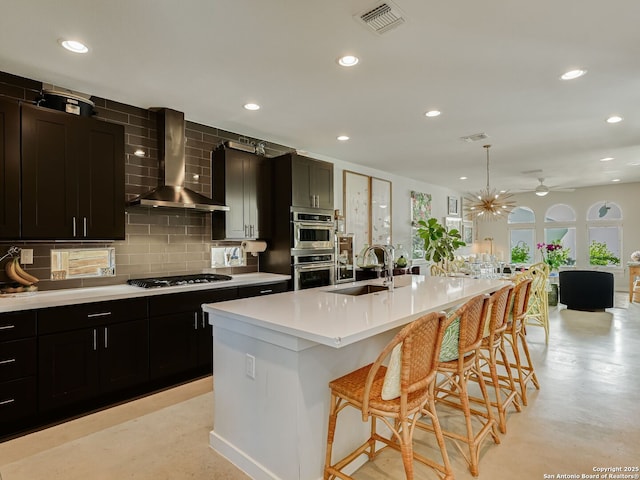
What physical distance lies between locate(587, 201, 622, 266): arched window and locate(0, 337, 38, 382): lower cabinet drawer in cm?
1122

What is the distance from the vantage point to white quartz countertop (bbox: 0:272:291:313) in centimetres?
247

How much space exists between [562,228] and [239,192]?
9339 millimetres

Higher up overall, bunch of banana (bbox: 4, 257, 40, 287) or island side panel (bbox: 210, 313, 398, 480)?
bunch of banana (bbox: 4, 257, 40, 287)

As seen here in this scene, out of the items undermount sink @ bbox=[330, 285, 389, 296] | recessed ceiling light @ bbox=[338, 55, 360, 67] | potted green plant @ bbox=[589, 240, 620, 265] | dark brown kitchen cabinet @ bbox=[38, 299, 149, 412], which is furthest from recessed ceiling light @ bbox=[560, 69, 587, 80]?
potted green plant @ bbox=[589, 240, 620, 265]

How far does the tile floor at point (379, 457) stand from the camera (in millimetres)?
2045

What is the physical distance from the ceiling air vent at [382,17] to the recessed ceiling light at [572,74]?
5.38ft

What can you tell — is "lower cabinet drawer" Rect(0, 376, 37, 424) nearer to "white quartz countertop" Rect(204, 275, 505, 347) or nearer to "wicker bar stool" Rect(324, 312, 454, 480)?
"white quartz countertop" Rect(204, 275, 505, 347)

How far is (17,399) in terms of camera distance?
244 cm

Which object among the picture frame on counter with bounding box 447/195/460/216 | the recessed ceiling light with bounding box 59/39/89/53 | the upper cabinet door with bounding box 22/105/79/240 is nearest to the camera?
the recessed ceiling light with bounding box 59/39/89/53

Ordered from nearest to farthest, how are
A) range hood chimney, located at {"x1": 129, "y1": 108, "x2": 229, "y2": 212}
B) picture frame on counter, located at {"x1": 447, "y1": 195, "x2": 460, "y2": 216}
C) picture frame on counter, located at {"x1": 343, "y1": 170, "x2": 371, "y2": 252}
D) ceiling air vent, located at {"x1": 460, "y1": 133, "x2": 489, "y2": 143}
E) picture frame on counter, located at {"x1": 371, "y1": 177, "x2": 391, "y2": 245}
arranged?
range hood chimney, located at {"x1": 129, "y1": 108, "x2": 229, "y2": 212}, ceiling air vent, located at {"x1": 460, "y1": 133, "x2": 489, "y2": 143}, picture frame on counter, located at {"x1": 343, "y1": 170, "x2": 371, "y2": 252}, picture frame on counter, located at {"x1": 371, "y1": 177, "x2": 391, "y2": 245}, picture frame on counter, located at {"x1": 447, "y1": 195, "x2": 460, "y2": 216}

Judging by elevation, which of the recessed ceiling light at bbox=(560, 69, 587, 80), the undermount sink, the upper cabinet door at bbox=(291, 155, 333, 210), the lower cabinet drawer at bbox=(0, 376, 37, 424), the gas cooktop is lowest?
the lower cabinet drawer at bbox=(0, 376, 37, 424)

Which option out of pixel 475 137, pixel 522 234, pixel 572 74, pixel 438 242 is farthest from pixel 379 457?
pixel 522 234

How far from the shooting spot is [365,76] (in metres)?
2.91

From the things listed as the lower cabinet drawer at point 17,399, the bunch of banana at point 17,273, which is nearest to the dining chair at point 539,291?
the lower cabinet drawer at point 17,399
